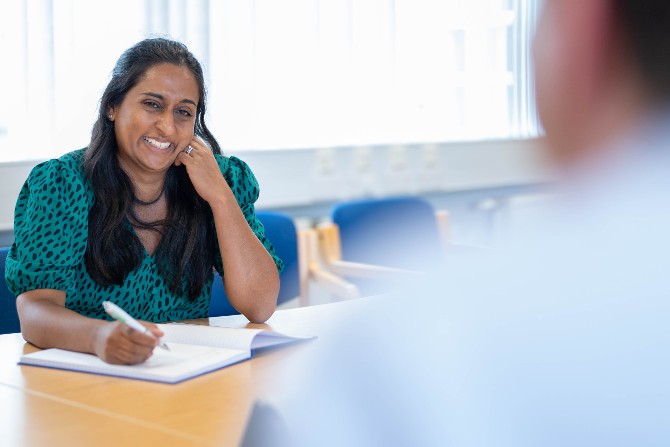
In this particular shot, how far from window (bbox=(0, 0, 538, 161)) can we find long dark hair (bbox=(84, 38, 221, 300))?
1.05 metres

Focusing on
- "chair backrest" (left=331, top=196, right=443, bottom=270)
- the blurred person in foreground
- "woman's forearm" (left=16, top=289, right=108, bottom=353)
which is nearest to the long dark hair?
"woman's forearm" (left=16, top=289, right=108, bottom=353)

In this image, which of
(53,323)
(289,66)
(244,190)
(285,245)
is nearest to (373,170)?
(289,66)

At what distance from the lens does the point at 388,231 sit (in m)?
3.71

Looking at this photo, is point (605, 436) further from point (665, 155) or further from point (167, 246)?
point (167, 246)

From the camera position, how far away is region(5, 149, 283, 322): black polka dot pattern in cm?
202

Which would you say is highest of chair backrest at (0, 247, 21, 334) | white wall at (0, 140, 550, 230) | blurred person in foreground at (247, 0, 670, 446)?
blurred person in foreground at (247, 0, 670, 446)

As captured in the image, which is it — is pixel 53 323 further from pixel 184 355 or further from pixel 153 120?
pixel 153 120

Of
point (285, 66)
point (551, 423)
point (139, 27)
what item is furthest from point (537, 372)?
point (285, 66)

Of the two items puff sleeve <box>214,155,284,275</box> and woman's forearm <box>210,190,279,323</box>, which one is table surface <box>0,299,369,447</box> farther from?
puff sleeve <box>214,155,284,275</box>

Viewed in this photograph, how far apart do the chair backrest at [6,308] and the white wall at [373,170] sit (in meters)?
1.67

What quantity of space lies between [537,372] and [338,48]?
398 centimetres

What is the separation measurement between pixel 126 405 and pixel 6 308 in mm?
990

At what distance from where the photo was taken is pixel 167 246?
2275 mm

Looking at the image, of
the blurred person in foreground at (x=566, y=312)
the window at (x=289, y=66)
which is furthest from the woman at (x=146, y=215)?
the blurred person in foreground at (x=566, y=312)
